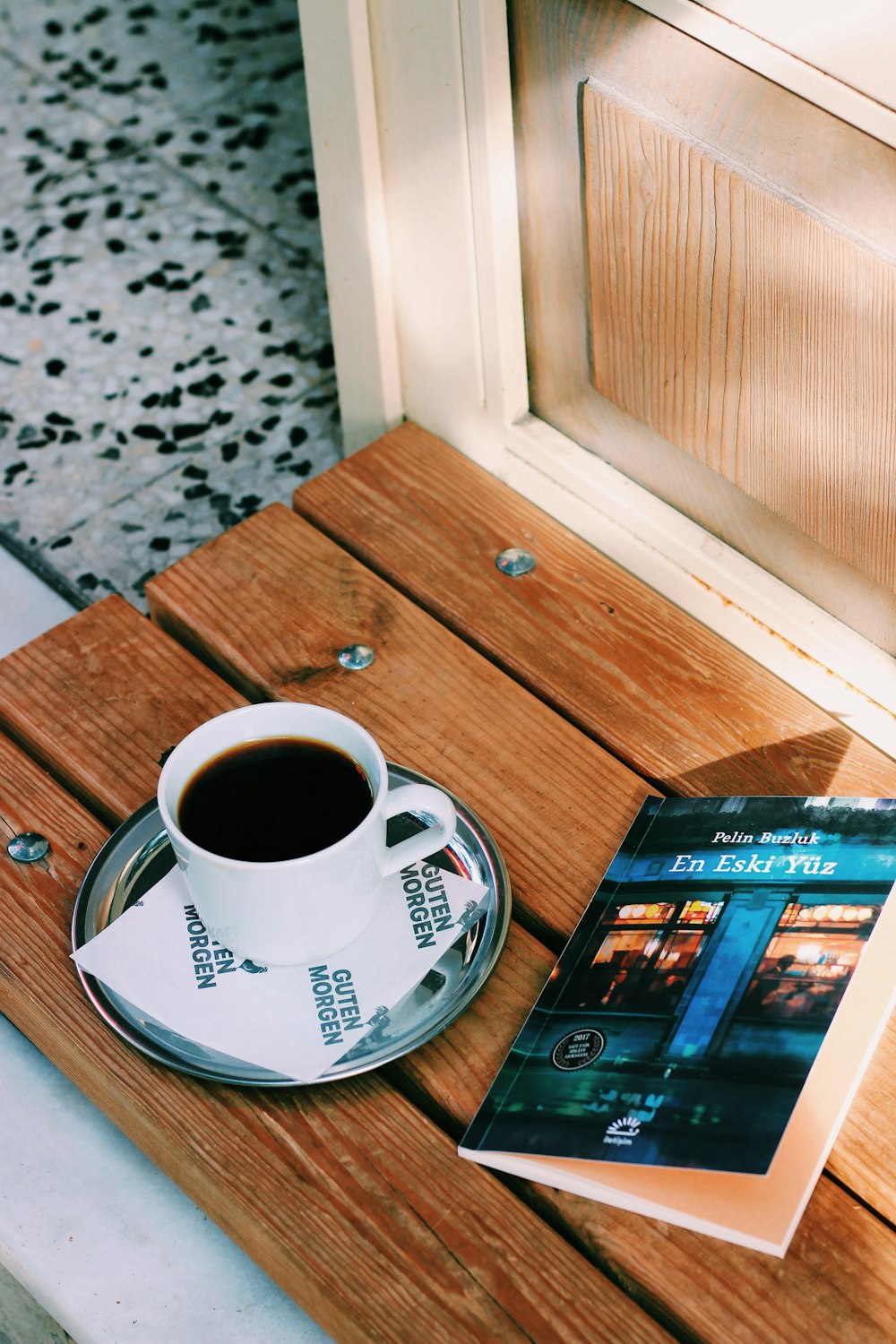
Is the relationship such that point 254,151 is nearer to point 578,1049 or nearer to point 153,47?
point 153,47

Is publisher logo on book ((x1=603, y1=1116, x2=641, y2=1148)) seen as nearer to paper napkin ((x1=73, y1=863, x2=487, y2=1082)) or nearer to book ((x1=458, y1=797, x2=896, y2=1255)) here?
book ((x1=458, y1=797, x2=896, y2=1255))

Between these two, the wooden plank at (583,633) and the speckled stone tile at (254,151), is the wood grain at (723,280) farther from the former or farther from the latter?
the speckled stone tile at (254,151)

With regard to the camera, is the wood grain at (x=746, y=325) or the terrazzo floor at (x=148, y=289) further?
the terrazzo floor at (x=148, y=289)

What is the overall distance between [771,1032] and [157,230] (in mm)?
1565

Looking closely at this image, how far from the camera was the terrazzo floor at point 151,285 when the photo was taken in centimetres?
177

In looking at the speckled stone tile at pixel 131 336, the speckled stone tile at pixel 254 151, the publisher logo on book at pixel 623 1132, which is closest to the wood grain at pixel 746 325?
the publisher logo on book at pixel 623 1132

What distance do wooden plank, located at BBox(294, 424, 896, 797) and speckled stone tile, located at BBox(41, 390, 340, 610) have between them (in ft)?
1.23

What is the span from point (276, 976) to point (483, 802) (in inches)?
8.9

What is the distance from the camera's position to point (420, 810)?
0.94 meters

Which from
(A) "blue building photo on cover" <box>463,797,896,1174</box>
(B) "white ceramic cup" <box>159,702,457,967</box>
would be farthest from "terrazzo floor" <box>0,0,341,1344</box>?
(A) "blue building photo on cover" <box>463,797,896,1174</box>

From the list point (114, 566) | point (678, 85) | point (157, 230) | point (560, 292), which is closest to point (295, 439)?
point (114, 566)

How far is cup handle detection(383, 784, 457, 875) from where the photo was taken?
36.7 inches

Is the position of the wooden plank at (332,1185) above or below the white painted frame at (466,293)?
below

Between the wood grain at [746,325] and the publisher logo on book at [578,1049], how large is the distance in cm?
44
